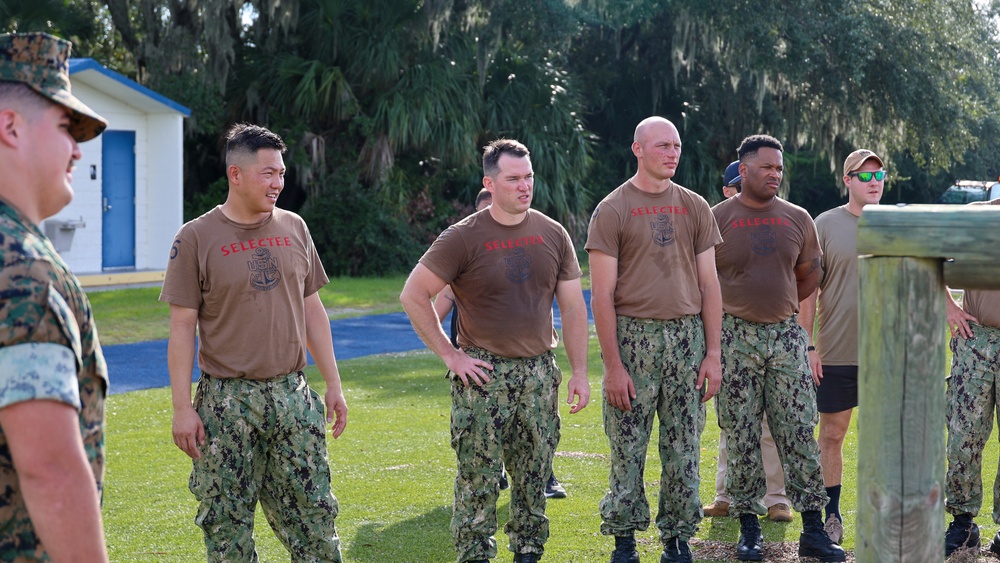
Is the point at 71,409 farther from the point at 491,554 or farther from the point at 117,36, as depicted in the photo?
the point at 117,36

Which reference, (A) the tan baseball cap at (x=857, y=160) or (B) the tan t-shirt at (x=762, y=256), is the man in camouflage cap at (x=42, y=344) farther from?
(A) the tan baseball cap at (x=857, y=160)

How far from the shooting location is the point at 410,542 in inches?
255

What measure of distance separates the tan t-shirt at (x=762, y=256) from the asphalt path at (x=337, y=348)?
7.66m

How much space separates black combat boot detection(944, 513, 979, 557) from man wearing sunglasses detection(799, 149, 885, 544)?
0.61 metres

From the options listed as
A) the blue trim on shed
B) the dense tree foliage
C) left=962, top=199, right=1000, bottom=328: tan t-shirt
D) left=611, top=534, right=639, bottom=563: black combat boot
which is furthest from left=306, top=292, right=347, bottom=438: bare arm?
the dense tree foliage

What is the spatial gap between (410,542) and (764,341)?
2242 millimetres

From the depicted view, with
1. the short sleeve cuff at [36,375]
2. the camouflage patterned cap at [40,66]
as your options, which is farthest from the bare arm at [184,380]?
the short sleeve cuff at [36,375]

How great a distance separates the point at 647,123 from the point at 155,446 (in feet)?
17.2

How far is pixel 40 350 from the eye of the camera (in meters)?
2.31

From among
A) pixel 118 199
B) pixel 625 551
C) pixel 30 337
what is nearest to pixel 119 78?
pixel 118 199

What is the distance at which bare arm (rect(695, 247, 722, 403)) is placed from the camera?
6.02m

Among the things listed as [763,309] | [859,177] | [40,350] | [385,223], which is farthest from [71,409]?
[385,223]

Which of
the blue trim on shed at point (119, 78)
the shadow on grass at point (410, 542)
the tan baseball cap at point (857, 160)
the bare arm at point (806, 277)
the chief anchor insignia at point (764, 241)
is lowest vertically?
the shadow on grass at point (410, 542)

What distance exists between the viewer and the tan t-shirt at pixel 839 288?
21.8 feet
